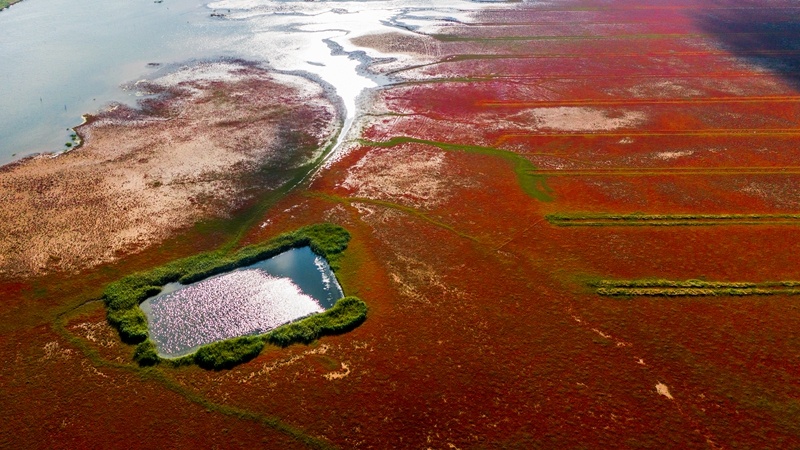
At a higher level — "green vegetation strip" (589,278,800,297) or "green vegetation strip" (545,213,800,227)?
"green vegetation strip" (545,213,800,227)

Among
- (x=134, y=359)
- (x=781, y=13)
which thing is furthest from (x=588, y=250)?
(x=781, y=13)

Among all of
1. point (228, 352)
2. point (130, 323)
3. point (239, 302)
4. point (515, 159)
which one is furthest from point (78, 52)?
point (228, 352)

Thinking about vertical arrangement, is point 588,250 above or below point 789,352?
above

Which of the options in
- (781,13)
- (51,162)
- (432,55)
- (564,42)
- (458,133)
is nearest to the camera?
(51,162)

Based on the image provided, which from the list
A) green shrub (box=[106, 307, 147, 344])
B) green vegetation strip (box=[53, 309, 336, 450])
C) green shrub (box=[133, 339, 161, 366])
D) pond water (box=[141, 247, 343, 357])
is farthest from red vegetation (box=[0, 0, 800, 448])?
pond water (box=[141, 247, 343, 357])

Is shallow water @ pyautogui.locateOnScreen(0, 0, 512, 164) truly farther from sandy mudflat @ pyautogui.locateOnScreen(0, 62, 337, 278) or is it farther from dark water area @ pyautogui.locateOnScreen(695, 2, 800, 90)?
dark water area @ pyautogui.locateOnScreen(695, 2, 800, 90)

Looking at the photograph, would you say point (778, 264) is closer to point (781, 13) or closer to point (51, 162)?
point (51, 162)

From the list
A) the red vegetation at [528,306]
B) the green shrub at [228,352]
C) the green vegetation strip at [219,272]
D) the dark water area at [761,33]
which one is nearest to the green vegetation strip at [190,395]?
the red vegetation at [528,306]

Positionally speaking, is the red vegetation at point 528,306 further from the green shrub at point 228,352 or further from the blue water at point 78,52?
the blue water at point 78,52
